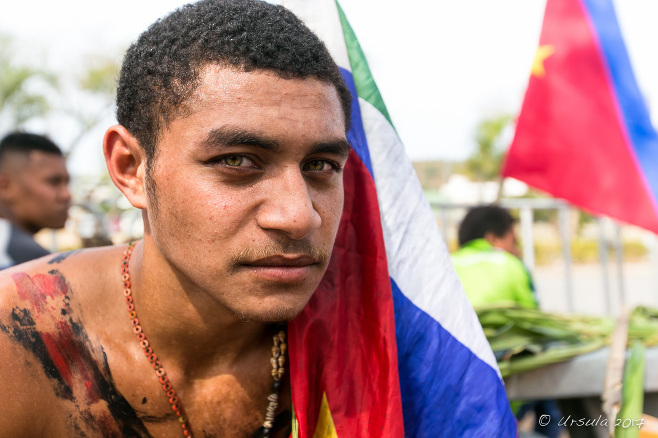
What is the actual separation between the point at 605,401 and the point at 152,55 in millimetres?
1873

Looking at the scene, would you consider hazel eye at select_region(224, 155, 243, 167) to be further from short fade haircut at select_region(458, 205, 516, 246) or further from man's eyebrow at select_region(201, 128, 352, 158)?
short fade haircut at select_region(458, 205, 516, 246)

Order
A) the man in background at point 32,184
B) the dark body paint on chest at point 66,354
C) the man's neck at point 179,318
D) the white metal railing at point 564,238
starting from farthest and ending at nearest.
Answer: the white metal railing at point 564,238 < the man in background at point 32,184 < the man's neck at point 179,318 < the dark body paint on chest at point 66,354

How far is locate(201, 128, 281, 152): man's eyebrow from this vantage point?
1.48 meters

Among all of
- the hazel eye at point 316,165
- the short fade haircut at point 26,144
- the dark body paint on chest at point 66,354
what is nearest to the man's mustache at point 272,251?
the hazel eye at point 316,165

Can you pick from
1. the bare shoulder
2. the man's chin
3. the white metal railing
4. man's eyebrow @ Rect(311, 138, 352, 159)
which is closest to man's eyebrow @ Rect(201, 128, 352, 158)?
man's eyebrow @ Rect(311, 138, 352, 159)

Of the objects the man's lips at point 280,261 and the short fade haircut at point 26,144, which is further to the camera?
the short fade haircut at point 26,144

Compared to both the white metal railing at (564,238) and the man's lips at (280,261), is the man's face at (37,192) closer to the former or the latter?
the man's lips at (280,261)

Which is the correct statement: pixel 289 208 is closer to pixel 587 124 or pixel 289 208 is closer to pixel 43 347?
pixel 43 347

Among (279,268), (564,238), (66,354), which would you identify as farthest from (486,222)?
(66,354)

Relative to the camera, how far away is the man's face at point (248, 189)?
149cm

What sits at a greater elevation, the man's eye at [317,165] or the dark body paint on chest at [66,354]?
the man's eye at [317,165]

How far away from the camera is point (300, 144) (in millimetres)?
1526

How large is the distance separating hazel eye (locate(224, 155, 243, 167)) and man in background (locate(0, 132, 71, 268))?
9.54 feet

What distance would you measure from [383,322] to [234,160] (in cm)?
70
